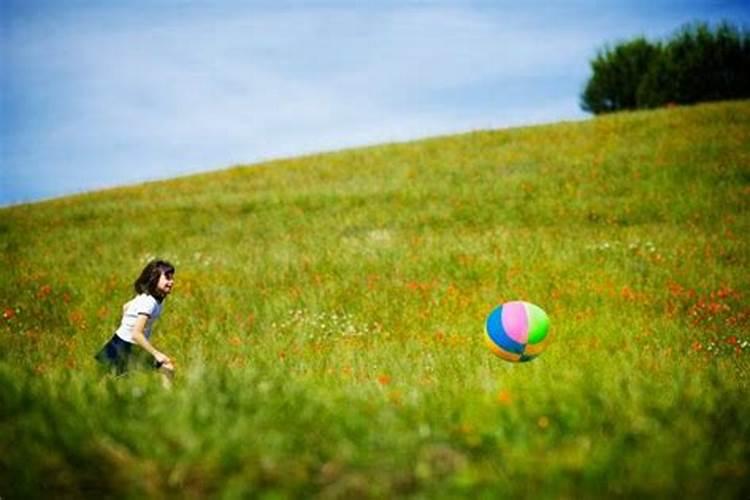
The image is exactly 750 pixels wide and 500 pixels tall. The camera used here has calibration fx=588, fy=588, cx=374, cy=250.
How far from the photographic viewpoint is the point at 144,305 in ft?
20.5

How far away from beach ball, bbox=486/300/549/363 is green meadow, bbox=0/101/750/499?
237mm

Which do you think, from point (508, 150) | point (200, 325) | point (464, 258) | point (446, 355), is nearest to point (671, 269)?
point (464, 258)

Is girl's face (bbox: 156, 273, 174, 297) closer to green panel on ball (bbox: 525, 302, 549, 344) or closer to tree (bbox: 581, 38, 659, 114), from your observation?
green panel on ball (bbox: 525, 302, 549, 344)

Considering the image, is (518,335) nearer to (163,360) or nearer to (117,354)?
(163,360)

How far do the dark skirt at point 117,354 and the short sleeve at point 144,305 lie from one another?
417 millimetres

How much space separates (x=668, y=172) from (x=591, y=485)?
1824 cm

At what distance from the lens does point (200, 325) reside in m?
8.90

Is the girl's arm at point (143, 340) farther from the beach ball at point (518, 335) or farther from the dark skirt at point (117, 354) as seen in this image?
the beach ball at point (518, 335)

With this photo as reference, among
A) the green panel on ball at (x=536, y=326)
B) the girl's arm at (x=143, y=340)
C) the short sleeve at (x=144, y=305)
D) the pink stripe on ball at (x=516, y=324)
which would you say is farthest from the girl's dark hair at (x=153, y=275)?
the green panel on ball at (x=536, y=326)

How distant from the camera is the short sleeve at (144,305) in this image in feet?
20.4

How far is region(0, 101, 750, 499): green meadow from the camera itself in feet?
8.72

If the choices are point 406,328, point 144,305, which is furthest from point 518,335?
point 144,305

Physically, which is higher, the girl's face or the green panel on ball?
the girl's face

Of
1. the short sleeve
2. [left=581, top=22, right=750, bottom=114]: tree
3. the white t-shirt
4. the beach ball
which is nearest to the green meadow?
the beach ball
